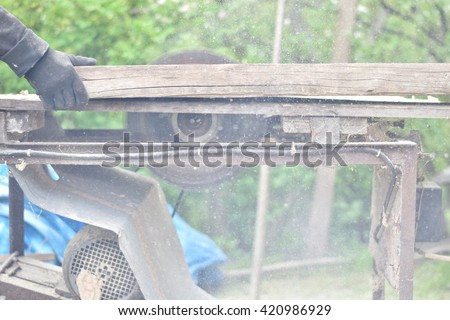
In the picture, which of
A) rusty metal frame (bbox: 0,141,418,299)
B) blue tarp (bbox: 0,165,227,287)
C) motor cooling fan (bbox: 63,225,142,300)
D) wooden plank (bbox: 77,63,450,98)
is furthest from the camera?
blue tarp (bbox: 0,165,227,287)

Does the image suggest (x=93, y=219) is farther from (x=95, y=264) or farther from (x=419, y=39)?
(x=419, y=39)

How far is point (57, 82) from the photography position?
326 cm

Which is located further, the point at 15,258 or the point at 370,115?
the point at 15,258

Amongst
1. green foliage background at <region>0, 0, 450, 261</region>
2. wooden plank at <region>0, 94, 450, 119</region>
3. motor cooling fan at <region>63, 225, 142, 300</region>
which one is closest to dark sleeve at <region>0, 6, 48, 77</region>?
wooden plank at <region>0, 94, 450, 119</region>

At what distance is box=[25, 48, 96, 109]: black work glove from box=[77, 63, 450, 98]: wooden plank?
0.08 m

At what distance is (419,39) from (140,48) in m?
2.74

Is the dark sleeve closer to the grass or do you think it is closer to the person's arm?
the person's arm

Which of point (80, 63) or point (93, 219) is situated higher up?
point (80, 63)

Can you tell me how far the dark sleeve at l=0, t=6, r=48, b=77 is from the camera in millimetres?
3316

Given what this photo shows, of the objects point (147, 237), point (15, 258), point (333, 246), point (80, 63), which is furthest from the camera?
point (333, 246)

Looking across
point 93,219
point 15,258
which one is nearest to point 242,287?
point 15,258

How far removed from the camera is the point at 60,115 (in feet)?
21.7

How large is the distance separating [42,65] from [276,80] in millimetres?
1212

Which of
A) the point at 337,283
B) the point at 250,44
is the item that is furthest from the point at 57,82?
the point at 337,283
